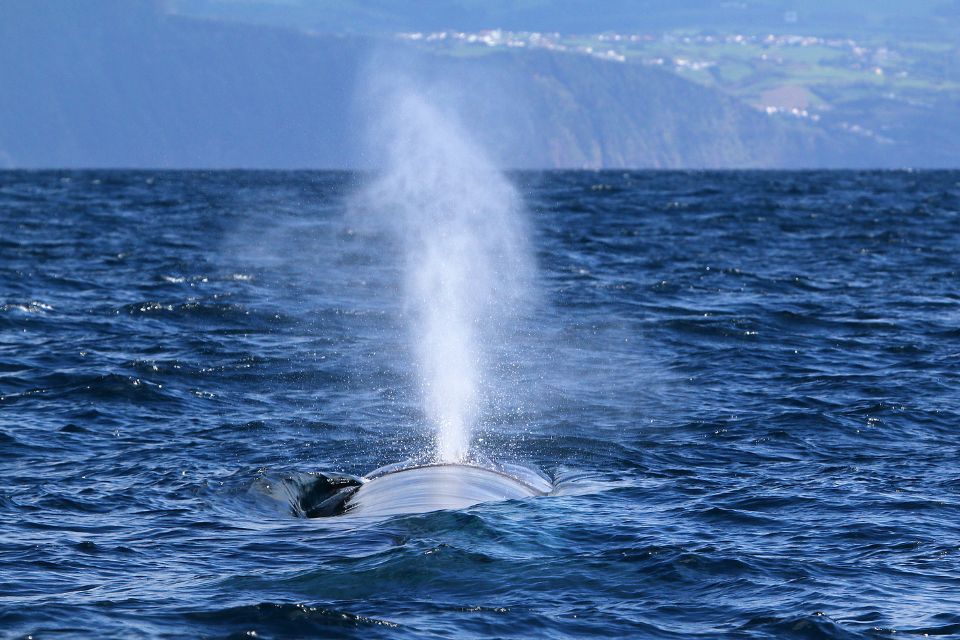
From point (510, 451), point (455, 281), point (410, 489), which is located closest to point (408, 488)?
point (410, 489)

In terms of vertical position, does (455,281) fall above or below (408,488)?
above

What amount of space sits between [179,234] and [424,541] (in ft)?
154

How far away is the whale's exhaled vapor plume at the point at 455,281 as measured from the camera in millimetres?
24297

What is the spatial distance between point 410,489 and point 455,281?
29830 millimetres

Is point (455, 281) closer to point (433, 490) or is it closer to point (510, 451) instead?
point (510, 451)

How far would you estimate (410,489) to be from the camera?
15789mm

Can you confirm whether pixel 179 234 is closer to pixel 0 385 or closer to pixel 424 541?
pixel 0 385

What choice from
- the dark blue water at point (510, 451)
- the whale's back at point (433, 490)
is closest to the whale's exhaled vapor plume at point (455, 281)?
the dark blue water at point (510, 451)

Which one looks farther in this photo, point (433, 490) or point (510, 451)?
point (510, 451)

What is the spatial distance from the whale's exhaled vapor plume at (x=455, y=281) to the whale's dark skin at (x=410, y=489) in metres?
1.38

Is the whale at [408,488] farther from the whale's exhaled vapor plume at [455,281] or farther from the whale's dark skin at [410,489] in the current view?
the whale's exhaled vapor plume at [455,281]

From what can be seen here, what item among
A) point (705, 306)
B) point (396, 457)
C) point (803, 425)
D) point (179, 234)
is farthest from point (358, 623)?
point (179, 234)

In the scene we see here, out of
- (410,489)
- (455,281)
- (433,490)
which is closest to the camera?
(433,490)

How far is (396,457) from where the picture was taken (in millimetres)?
19047
